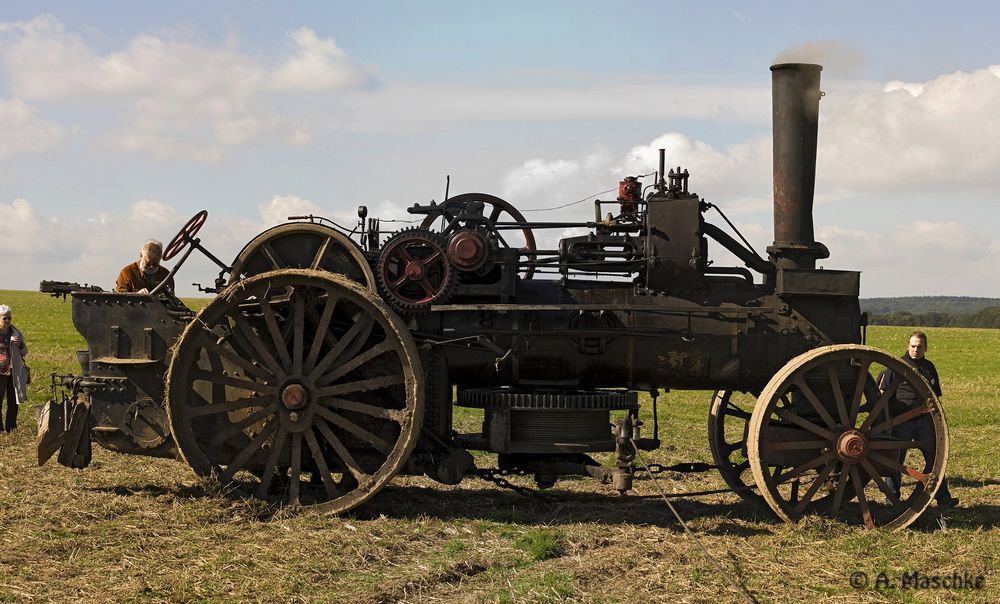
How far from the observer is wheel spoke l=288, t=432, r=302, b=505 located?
972 centimetres

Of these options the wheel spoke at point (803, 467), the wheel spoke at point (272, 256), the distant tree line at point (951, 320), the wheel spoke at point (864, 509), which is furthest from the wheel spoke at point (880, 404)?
the distant tree line at point (951, 320)

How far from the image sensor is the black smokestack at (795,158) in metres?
10.4

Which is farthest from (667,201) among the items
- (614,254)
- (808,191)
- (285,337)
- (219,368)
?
(219,368)

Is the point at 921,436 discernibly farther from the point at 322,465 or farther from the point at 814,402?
the point at 322,465

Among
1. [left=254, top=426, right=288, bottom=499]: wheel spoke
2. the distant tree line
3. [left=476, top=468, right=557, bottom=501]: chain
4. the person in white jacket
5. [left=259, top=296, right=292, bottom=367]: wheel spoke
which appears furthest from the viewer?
the distant tree line

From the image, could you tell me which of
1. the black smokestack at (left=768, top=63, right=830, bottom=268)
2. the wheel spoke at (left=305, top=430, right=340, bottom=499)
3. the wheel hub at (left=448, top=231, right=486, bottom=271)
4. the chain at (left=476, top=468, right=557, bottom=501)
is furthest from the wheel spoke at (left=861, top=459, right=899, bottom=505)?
the wheel spoke at (left=305, top=430, right=340, bottom=499)

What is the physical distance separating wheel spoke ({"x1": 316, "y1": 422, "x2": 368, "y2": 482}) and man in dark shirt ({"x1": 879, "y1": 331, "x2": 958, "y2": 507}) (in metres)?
5.18

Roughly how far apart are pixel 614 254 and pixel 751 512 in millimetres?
3008

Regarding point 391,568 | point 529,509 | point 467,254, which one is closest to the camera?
point 391,568

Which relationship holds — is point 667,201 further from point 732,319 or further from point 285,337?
point 285,337

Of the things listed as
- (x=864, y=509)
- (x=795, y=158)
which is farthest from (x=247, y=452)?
(x=795, y=158)

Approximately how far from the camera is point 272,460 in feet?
32.0

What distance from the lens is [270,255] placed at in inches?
392

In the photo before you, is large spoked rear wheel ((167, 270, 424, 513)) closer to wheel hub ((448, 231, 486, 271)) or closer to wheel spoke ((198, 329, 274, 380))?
wheel spoke ((198, 329, 274, 380))
